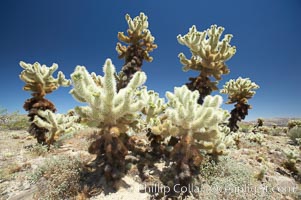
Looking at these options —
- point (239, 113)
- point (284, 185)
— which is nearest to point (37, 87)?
point (284, 185)

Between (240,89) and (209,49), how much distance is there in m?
3.69

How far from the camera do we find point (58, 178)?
420 centimetres

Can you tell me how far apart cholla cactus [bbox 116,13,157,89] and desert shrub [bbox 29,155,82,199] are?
648 cm

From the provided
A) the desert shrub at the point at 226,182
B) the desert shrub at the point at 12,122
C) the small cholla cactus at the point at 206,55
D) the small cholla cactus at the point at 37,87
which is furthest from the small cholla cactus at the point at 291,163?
the desert shrub at the point at 12,122

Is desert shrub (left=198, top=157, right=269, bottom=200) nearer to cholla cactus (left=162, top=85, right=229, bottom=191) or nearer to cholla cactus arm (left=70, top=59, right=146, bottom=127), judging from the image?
cholla cactus (left=162, top=85, right=229, bottom=191)

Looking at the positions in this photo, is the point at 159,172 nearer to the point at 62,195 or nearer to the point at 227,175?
the point at 227,175

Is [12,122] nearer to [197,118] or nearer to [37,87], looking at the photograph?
[37,87]

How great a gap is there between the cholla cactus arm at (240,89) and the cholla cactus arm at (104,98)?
25.8ft

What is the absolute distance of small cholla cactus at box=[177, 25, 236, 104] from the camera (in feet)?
26.2

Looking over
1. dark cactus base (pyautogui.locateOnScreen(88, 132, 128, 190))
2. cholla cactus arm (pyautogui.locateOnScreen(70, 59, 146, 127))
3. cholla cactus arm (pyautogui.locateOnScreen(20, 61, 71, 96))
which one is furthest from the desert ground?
cholla cactus arm (pyautogui.locateOnScreen(20, 61, 71, 96))

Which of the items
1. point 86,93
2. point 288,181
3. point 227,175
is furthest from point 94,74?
point 288,181

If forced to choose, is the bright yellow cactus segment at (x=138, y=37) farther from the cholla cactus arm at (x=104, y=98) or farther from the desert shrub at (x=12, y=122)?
the desert shrub at (x=12, y=122)

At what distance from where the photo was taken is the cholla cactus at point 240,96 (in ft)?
33.7

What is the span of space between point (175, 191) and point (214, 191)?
81 cm
